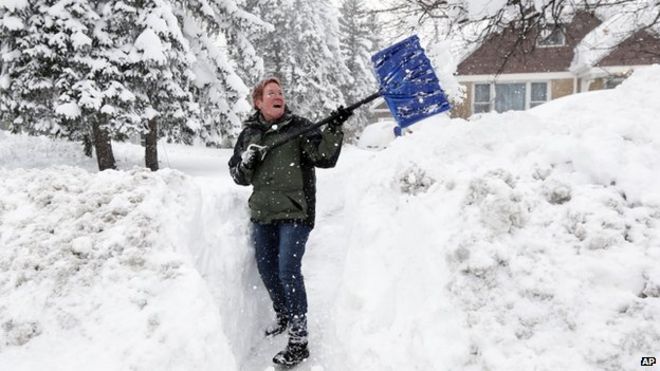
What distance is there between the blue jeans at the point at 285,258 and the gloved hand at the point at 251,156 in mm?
449

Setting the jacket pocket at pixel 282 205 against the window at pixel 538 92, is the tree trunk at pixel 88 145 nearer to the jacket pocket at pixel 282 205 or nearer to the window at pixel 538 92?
the jacket pocket at pixel 282 205

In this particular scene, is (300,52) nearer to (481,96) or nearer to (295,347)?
(481,96)

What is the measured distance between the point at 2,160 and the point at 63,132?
3635mm

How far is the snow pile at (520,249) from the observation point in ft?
7.34

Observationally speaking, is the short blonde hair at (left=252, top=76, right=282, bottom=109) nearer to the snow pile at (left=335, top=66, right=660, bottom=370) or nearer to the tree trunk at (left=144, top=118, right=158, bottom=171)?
the snow pile at (left=335, top=66, right=660, bottom=370)

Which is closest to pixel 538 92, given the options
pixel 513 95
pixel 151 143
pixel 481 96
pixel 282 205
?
pixel 513 95

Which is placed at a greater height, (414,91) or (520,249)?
(414,91)

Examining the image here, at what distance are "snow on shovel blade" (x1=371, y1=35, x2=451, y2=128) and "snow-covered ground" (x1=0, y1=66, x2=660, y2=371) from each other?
27 cm

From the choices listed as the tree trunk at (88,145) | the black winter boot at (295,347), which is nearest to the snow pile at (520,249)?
the black winter boot at (295,347)

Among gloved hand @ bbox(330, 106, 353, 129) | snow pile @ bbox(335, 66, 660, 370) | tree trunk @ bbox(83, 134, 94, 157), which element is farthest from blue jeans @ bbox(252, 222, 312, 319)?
tree trunk @ bbox(83, 134, 94, 157)

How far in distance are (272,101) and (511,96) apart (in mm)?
18543

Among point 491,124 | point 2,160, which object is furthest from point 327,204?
point 2,160

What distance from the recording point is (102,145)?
1070 cm

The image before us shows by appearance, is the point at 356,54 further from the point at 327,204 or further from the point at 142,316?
the point at 142,316
